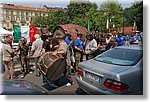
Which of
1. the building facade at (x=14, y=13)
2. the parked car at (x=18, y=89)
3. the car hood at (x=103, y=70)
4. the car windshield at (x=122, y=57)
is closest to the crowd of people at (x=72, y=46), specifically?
the building facade at (x=14, y=13)

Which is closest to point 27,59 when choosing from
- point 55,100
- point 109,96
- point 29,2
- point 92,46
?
point 92,46

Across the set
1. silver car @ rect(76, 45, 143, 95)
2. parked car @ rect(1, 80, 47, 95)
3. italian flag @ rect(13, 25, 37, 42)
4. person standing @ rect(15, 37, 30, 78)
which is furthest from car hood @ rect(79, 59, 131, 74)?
person standing @ rect(15, 37, 30, 78)

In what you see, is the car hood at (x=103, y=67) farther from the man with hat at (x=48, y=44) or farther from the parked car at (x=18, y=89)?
the man with hat at (x=48, y=44)

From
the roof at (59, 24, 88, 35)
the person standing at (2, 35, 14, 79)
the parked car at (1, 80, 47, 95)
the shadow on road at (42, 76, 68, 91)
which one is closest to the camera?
the parked car at (1, 80, 47, 95)

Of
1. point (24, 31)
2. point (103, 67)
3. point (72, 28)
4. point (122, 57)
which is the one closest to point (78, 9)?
point (72, 28)

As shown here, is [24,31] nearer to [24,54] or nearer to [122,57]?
[24,54]

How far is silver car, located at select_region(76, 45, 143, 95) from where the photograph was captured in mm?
2723

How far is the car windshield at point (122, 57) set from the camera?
9.90ft

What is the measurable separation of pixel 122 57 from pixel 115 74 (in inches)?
22.9

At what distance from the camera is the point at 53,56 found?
390cm

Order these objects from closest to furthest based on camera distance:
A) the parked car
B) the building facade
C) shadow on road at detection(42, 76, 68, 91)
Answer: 1. the parked car
2. the building facade
3. shadow on road at detection(42, 76, 68, 91)

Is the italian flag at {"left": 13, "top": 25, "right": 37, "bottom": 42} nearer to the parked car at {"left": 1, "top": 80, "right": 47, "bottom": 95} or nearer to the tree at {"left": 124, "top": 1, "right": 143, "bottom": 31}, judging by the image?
the parked car at {"left": 1, "top": 80, "right": 47, "bottom": 95}

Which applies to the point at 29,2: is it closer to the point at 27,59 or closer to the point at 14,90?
the point at 14,90

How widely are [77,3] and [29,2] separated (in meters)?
0.81
